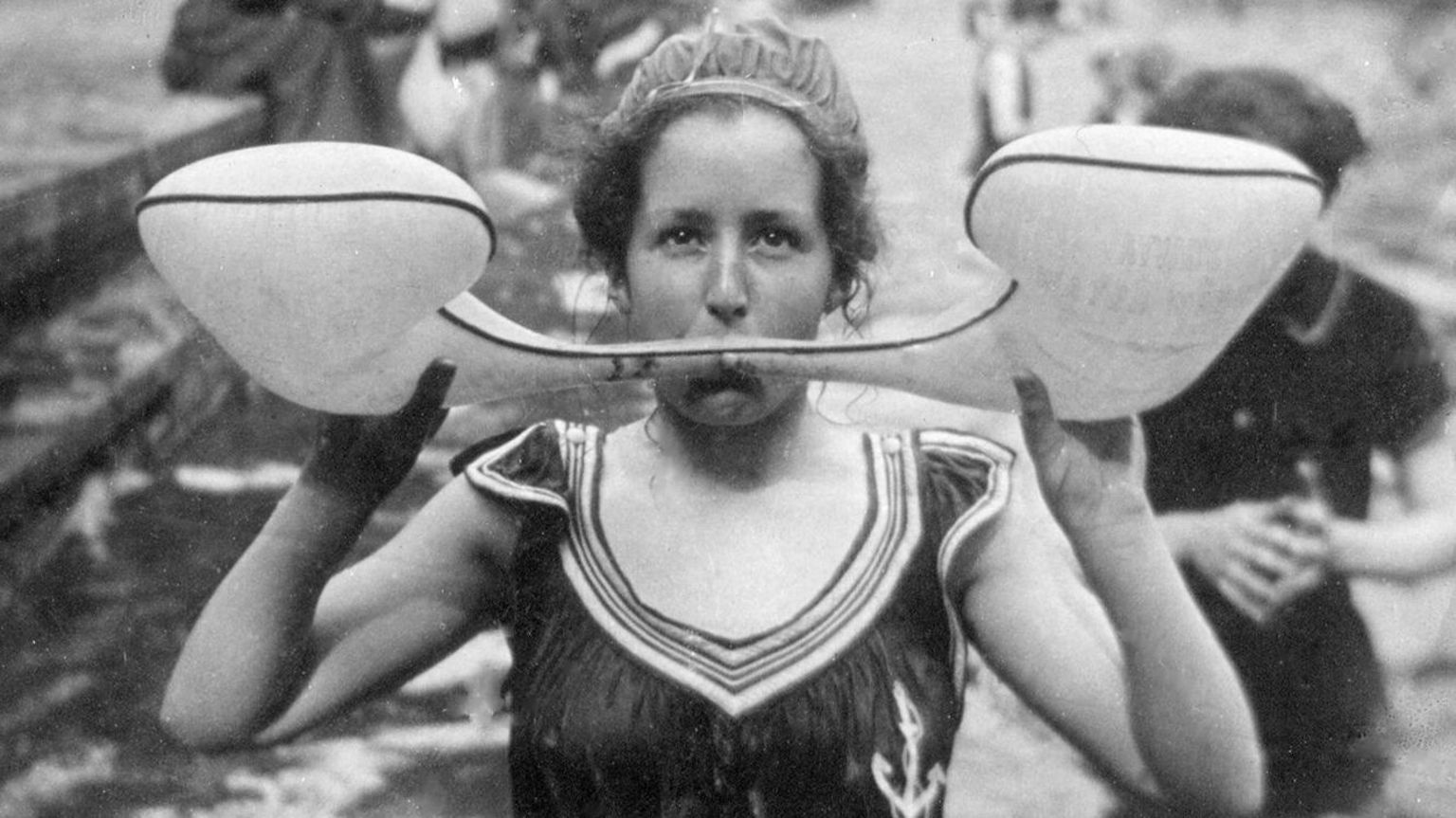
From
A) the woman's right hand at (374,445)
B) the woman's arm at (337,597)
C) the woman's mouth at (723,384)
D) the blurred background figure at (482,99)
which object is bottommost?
the woman's arm at (337,597)

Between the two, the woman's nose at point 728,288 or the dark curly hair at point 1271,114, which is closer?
the woman's nose at point 728,288

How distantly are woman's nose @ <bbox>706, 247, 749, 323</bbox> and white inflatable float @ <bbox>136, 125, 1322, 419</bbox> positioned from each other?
0.07ft

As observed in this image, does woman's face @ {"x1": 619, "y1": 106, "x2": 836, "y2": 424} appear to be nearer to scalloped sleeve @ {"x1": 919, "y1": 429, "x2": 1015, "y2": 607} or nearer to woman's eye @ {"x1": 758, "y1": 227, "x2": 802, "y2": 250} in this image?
woman's eye @ {"x1": 758, "y1": 227, "x2": 802, "y2": 250}

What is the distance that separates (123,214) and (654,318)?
0.51 m

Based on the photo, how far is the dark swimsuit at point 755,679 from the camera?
0.87m

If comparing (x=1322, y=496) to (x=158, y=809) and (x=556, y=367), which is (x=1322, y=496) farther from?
(x=158, y=809)

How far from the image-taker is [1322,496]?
1.03 m

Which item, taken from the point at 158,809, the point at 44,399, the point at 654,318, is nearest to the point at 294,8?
the point at 44,399

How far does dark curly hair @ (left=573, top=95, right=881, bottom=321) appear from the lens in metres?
0.89

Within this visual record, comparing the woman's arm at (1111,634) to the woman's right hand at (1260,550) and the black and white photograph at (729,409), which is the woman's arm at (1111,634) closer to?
the black and white photograph at (729,409)

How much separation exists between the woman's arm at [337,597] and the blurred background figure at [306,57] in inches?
12.5

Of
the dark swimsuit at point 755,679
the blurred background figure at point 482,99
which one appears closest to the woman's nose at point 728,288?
the dark swimsuit at point 755,679

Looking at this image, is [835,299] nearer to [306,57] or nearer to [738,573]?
[738,573]

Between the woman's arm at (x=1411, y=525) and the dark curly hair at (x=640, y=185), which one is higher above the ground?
the dark curly hair at (x=640, y=185)
